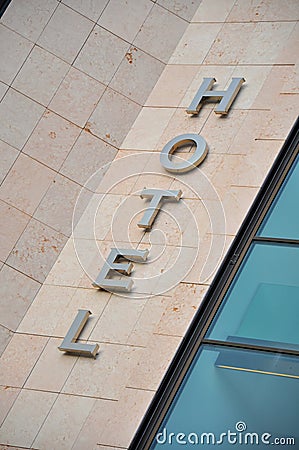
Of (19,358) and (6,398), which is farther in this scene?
(19,358)

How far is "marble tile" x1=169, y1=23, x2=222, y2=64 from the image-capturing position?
8586 mm

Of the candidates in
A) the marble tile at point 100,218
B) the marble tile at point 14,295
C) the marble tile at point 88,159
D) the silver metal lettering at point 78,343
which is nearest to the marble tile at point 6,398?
the silver metal lettering at point 78,343

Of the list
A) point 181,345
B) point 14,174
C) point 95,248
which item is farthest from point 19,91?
point 181,345

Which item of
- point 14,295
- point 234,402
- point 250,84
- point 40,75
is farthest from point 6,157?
point 234,402

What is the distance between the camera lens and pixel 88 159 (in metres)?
8.06

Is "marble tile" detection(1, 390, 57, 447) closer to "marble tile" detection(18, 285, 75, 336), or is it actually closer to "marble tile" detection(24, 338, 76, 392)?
"marble tile" detection(24, 338, 76, 392)

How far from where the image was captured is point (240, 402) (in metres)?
6.16

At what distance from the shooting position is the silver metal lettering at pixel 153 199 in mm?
7484

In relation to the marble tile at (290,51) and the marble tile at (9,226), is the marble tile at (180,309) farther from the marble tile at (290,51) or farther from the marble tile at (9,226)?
the marble tile at (290,51)

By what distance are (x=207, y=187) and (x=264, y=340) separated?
1.66m

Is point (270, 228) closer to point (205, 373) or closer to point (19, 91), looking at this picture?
point (205, 373)

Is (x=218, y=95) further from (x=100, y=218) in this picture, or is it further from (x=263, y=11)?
(x=100, y=218)

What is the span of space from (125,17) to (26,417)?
412 centimetres

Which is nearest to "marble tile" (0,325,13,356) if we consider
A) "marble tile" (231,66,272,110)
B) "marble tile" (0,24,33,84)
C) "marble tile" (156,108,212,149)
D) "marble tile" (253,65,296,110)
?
"marble tile" (156,108,212,149)
